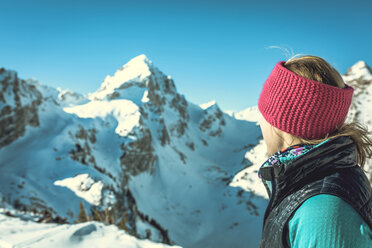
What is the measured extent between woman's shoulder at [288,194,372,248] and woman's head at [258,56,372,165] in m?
0.56

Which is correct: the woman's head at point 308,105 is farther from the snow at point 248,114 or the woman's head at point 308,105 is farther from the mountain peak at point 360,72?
the snow at point 248,114

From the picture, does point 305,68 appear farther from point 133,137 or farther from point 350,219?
point 133,137

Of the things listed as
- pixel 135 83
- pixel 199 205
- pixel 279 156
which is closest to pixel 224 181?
pixel 199 205

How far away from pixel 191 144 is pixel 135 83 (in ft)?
54.7

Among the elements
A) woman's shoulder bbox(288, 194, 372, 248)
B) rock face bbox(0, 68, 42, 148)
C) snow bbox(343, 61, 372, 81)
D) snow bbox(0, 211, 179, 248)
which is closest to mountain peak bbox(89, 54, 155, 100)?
rock face bbox(0, 68, 42, 148)

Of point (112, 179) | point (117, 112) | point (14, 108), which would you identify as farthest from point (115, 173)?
point (117, 112)

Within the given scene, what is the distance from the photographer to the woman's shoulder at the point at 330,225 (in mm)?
969

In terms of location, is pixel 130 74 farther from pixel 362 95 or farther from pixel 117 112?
pixel 362 95

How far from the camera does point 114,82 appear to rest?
39.3m

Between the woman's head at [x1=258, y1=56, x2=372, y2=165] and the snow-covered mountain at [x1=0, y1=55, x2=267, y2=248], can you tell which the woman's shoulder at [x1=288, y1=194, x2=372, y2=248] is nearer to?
the woman's head at [x1=258, y1=56, x2=372, y2=165]

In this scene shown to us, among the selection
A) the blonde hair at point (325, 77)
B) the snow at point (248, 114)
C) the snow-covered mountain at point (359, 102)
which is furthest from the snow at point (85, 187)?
the snow at point (248, 114)

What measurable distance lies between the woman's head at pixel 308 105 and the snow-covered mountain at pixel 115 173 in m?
5.12

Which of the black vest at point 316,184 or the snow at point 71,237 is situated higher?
the black vest at point 316,184

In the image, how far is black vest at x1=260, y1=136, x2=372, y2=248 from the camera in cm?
111
